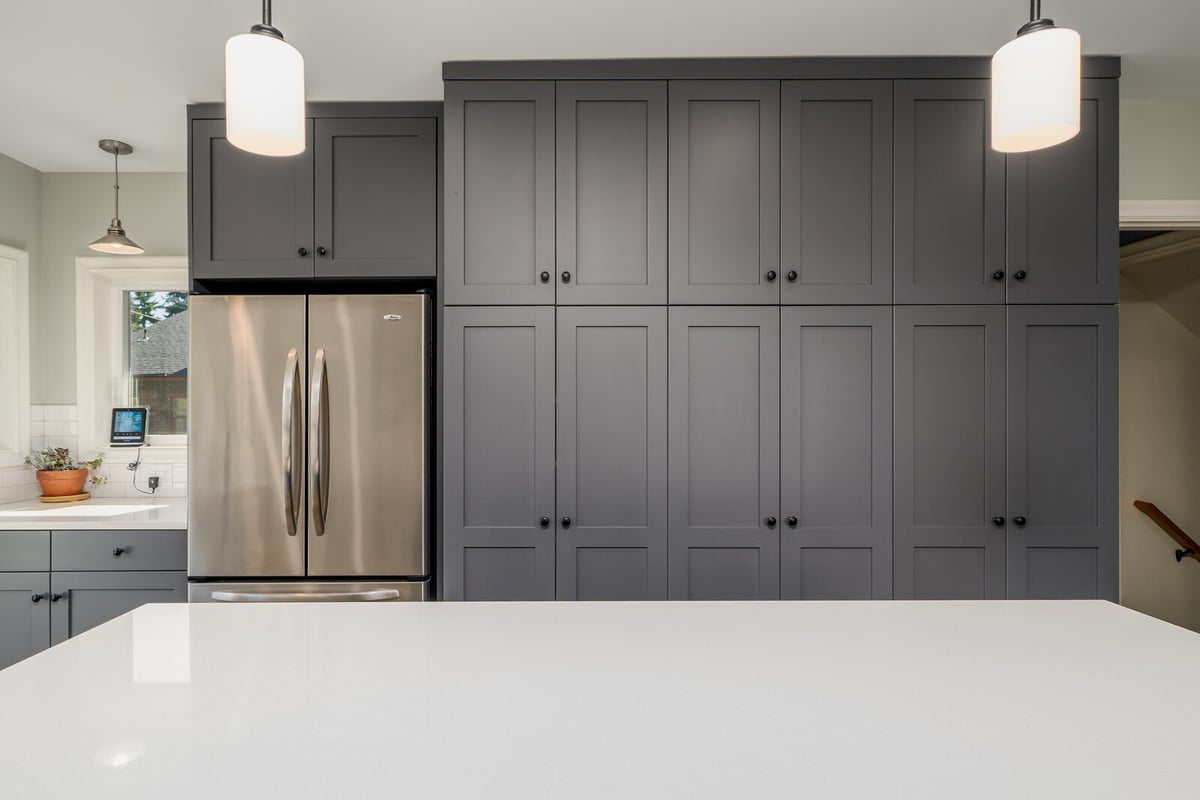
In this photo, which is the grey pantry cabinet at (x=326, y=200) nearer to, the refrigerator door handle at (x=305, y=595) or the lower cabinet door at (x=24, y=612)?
the refrigerator door handle at (x=305, y=595)

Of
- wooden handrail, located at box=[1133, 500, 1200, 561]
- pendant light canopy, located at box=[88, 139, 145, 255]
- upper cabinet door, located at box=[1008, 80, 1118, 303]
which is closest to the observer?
upper cabinet door, located at box=[1008, 80, 1118, 303]

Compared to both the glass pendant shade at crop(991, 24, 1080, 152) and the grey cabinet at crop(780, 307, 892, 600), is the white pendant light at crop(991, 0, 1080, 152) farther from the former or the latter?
the grey cabinet at crop(780, 307, 892, 600)

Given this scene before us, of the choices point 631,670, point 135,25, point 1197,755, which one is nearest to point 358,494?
point 135,25

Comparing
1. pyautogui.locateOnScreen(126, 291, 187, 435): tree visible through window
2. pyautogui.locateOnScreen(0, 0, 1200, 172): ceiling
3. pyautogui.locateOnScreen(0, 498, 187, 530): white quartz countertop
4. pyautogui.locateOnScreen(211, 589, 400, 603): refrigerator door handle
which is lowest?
pyautogui.locateOnScreen(211, 589, 400, 603): refrigerator door handle

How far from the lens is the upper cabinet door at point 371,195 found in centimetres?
256

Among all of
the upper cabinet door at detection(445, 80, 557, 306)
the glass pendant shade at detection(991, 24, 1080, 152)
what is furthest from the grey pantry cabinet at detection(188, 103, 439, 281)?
the glass pendant shade at detection(991, 24, 1080, 152)

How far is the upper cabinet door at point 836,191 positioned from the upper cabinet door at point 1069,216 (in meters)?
0.44

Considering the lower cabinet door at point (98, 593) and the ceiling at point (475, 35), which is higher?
the ceiling at point (475, 35)

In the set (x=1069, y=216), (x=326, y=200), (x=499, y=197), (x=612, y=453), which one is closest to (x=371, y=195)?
(x=326, y=200)

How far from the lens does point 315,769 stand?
0.65 metres

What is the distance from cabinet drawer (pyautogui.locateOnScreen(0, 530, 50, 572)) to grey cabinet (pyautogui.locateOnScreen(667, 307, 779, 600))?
243 centimetres

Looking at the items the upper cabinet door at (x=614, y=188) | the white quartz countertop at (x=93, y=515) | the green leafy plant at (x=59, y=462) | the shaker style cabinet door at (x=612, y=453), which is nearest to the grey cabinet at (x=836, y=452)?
the shaker style cabinet door at (x=612, y=453)

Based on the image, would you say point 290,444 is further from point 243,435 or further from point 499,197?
point 499,197

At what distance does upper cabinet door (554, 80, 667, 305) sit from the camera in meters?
2.29
